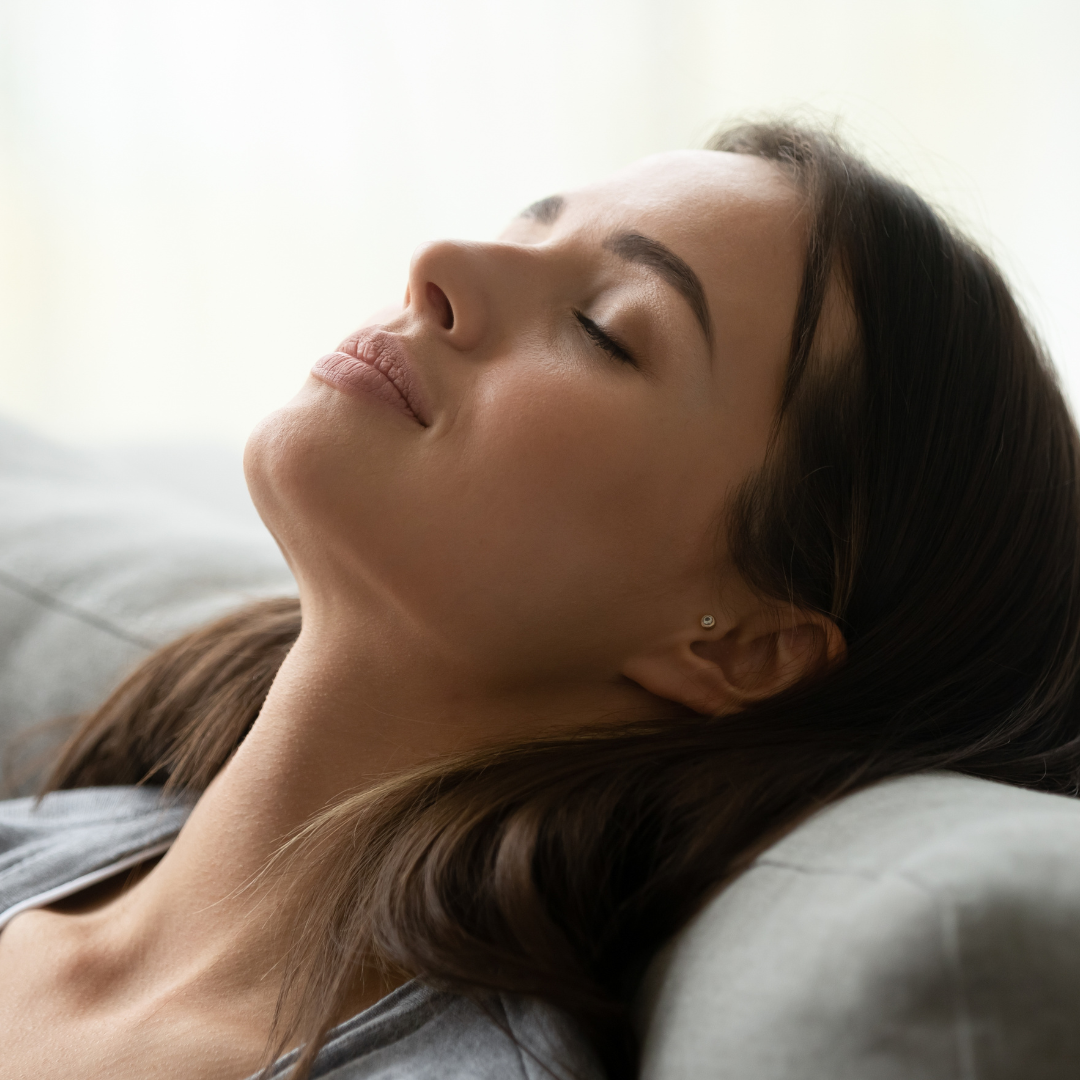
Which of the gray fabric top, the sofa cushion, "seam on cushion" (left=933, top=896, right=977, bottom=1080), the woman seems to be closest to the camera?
"seam on cushion" (left=933, top=896, right=977, bottom=1080)

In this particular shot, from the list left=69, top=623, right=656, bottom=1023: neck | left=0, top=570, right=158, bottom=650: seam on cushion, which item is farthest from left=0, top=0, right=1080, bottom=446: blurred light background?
left=69, top=623, right=656, bottom=1023: neck

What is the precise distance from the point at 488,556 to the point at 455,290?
0.77 ft

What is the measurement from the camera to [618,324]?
2.94 feet

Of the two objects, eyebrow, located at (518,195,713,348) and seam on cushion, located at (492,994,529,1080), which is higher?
eyebrow, located at (518,195,713,348)

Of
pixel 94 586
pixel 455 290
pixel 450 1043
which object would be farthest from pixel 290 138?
pixel 450 1043

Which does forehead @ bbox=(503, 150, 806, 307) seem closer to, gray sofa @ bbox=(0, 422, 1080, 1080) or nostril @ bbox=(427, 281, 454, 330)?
nostril @ bbox=(427, 281, 454, 330)

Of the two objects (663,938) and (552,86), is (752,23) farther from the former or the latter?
(663,938)

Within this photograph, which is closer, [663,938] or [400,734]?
[663,938]

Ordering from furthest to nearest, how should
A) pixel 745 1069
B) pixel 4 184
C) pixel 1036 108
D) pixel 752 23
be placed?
1. pixel 4 184
2. pixel 752 23
3. pixel 1036 108
4. pixel 745 1069

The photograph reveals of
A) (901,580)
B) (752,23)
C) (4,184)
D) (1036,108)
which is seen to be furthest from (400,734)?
(4,184)

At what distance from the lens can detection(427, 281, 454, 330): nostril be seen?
3.08 feet

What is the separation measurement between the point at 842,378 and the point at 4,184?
Answer: 2.41 meters

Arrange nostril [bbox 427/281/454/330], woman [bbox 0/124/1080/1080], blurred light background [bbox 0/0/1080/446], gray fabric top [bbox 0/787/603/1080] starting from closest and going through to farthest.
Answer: gray fabric top [bbox 0/787/603/1080] → woman [bbox 0/124/1080/1080] → nostril [bbox 427/281/454/330] → blurred light background [bbox 0/0/1080/446]

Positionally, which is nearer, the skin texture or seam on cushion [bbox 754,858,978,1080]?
seam on cushion [bbox 754,858,978,1080]
